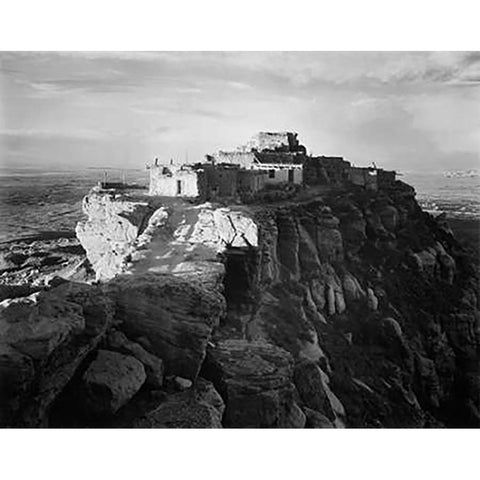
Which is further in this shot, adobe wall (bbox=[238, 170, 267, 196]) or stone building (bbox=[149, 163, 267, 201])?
adobe wall (bbox=[238, 170, 267, 196])

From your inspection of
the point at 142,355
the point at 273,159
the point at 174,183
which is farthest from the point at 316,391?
the point at 273,159

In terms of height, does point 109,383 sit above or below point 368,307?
above

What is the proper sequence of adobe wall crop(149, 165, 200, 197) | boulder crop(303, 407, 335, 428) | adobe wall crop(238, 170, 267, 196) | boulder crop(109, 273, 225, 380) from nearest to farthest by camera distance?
boulder crop(109, 273, 225, 380), boulder crop(303, 407, 335, 428), adobe wall crop(149, 165, 200, 197), adobe wall crop(238, 170, 267, 196)

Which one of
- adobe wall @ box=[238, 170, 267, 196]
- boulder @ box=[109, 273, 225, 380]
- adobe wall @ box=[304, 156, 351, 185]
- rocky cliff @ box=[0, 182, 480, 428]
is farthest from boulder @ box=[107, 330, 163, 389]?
adobe wall @ box=[304, 156, 351, 185]

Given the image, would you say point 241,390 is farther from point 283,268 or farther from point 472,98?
point 472,98

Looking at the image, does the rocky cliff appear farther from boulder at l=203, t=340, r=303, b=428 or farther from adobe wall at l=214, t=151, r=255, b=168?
adobe wall at l=214, t=151, r=255, b=168

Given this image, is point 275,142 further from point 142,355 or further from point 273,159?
point 142,355
